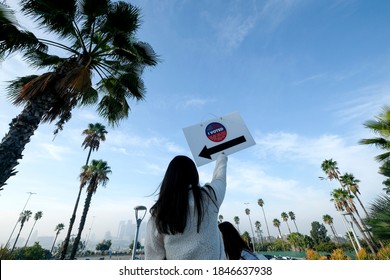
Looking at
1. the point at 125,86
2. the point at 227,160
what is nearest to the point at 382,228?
the point at 227,160

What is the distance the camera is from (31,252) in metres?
29.6

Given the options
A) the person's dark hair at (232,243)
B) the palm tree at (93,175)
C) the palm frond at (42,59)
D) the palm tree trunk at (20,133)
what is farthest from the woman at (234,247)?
the palm tree at (93,175)

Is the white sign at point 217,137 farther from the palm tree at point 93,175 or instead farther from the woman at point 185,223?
the palm tree at point 93,175

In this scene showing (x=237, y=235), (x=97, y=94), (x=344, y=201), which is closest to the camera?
(x=237, y=235)

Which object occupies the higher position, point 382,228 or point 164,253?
point 382,228

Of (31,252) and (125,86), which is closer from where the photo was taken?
(125,86)

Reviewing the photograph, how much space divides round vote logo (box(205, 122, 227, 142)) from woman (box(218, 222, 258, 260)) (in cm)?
154

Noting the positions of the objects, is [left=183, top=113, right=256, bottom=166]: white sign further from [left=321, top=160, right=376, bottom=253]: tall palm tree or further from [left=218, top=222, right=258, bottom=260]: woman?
[left=321, top=160, right=376, bottom=253]: tall palm tree

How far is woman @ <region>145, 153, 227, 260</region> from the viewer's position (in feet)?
4.07

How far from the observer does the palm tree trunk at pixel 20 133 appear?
371 cm

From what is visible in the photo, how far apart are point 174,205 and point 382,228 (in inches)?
241

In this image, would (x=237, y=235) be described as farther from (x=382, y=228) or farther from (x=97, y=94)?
(x=97, y=94)

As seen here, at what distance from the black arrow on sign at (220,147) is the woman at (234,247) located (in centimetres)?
145
